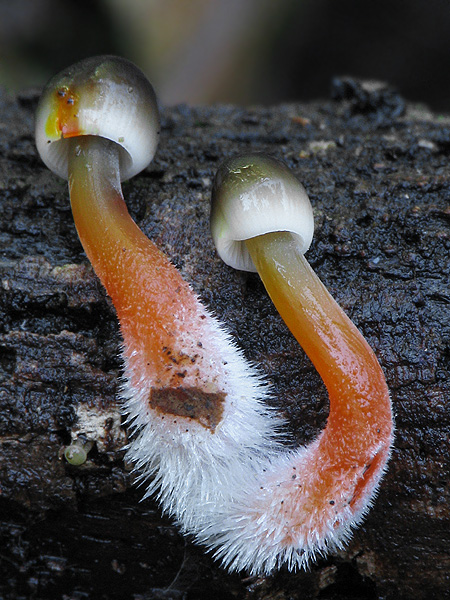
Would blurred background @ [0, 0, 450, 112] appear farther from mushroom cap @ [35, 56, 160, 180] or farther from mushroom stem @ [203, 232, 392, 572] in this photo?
mushroom stem @ [203, 232, 392, 572]

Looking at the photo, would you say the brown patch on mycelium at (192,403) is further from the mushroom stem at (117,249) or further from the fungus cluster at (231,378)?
the mushroom stem at (117,249)

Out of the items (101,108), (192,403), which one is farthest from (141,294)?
(101,108)

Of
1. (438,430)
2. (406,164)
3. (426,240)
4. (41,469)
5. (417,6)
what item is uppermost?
(417,6)

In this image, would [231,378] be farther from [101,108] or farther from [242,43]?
[242,43]

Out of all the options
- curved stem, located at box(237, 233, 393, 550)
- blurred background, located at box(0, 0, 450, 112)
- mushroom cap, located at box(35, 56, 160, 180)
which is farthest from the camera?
blurred background, located at box(0, 0, 450, 112)

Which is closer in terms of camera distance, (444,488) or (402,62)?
(444,488)

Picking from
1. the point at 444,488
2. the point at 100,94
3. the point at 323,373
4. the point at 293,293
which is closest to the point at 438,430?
the point at 444,488

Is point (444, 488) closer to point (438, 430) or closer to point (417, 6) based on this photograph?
point (438, 430)

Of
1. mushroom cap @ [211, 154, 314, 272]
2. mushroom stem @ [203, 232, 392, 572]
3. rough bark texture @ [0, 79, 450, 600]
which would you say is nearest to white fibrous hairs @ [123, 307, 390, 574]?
mushroom stem @ [203, 232, 392, 572]
